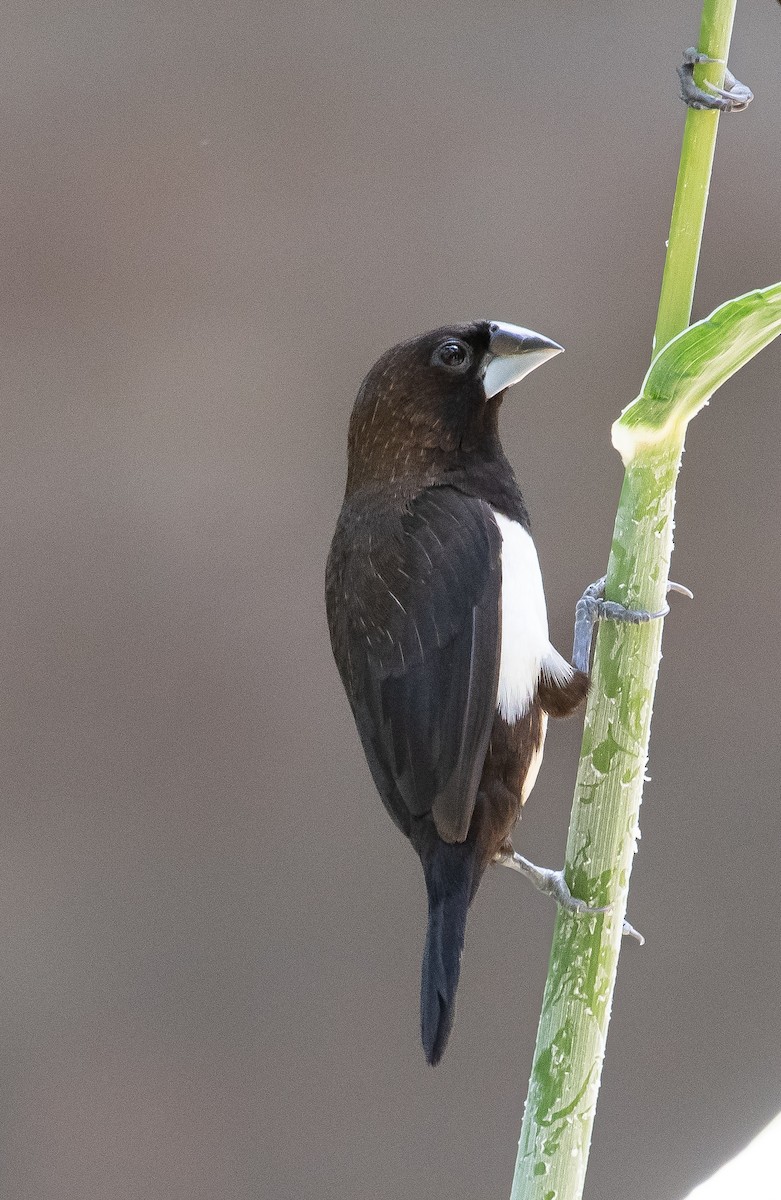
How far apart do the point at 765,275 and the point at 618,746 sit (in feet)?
2.11

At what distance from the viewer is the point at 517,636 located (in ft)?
1.77

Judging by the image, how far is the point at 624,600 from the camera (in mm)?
382

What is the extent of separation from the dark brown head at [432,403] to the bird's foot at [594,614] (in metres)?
0.12

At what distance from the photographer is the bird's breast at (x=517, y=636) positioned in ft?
1.77

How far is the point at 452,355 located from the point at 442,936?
28 cm

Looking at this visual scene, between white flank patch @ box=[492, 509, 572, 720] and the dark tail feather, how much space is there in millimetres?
77

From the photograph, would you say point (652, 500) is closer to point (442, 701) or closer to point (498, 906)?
point (442, 701)

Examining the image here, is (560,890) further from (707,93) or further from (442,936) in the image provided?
(707,93)

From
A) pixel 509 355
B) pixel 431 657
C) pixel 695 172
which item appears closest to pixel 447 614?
pixel 431 657

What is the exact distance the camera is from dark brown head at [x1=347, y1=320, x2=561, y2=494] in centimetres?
55

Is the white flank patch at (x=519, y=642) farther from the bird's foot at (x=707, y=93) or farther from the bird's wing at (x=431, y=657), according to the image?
the bird's foot at (x=707, y=93)

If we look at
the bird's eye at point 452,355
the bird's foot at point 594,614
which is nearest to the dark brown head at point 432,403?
the bird's eye at point 452,355

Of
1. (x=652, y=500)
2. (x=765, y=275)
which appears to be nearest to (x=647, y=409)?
(x=652, y=500)

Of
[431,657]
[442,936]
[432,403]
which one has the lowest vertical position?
[442,936]
